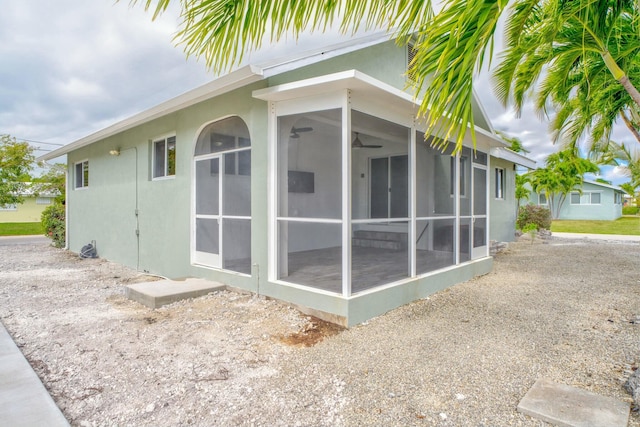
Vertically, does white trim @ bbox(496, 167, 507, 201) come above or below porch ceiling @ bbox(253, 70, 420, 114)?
below

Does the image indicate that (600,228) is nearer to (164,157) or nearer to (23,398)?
(164,157)

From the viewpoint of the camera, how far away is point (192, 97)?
6258 millimetres

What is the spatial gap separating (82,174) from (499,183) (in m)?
14.6

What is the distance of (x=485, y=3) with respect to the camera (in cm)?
218

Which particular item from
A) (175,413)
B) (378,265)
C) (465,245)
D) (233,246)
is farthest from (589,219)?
(175,413)

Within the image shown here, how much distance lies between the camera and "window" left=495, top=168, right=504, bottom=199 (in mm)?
13494

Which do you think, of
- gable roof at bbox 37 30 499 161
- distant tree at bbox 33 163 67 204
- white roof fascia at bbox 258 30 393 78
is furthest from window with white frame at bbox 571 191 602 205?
distant tree at bbox 33 163 67 204

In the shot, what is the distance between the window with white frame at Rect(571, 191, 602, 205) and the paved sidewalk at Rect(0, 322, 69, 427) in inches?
1430

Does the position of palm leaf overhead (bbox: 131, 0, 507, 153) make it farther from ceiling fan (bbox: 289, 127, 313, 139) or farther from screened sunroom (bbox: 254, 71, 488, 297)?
ceiling fan (bbox: 289, 127, 313, 139)

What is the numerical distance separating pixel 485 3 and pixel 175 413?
3528 mm

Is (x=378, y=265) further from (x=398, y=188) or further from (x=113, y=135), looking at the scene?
(x=113, y=135)

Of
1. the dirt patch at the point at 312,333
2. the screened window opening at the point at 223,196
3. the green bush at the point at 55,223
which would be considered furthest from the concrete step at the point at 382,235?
the green bush at the point at 55,223

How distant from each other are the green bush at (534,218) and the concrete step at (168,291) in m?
15.1

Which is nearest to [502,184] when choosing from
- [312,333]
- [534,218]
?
[534,218]
